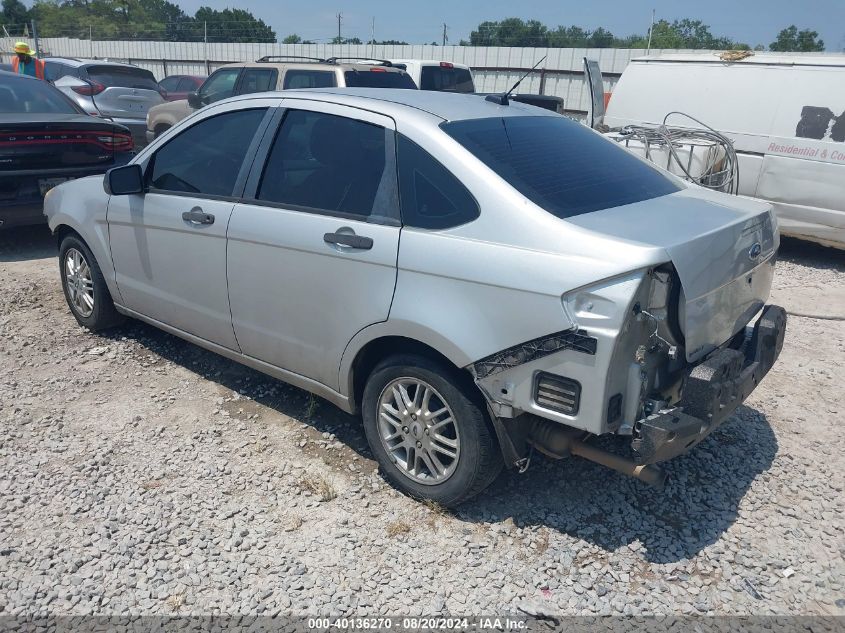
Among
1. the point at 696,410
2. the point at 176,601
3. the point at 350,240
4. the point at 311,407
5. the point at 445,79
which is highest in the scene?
the point at 445,79

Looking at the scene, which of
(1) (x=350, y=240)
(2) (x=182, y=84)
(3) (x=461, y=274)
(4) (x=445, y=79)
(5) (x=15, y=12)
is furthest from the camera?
(5) (x=15, y=12)

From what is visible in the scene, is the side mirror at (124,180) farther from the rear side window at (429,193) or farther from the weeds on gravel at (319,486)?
the weeds on gravel at (319,486)

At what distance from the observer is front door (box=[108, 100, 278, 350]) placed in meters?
4.02

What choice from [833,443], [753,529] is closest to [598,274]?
[753,529]

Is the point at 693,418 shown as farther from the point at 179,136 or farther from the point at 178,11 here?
the point at 178,11

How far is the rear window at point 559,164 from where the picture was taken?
124 inches

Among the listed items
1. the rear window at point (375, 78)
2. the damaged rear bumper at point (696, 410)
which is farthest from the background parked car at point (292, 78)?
the damaged rear bumper at point (696, 410)

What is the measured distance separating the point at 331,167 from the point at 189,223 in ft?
3.43

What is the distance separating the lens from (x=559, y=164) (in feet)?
11.4

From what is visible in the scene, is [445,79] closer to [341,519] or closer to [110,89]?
[110,89]

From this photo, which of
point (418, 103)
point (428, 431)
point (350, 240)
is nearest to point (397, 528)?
point (428, 431)

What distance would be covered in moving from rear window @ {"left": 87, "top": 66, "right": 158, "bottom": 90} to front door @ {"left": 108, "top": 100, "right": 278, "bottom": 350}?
1065cm

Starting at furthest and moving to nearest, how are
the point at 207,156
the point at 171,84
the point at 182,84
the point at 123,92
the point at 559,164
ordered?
the point at 171,84 < the point at 182,84 < the point at 123,92 < the point at 207,156 < the point at 559,164

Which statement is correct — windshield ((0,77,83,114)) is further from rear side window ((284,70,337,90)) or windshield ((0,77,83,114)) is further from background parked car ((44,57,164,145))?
background parked car ((44,57,164,145))
